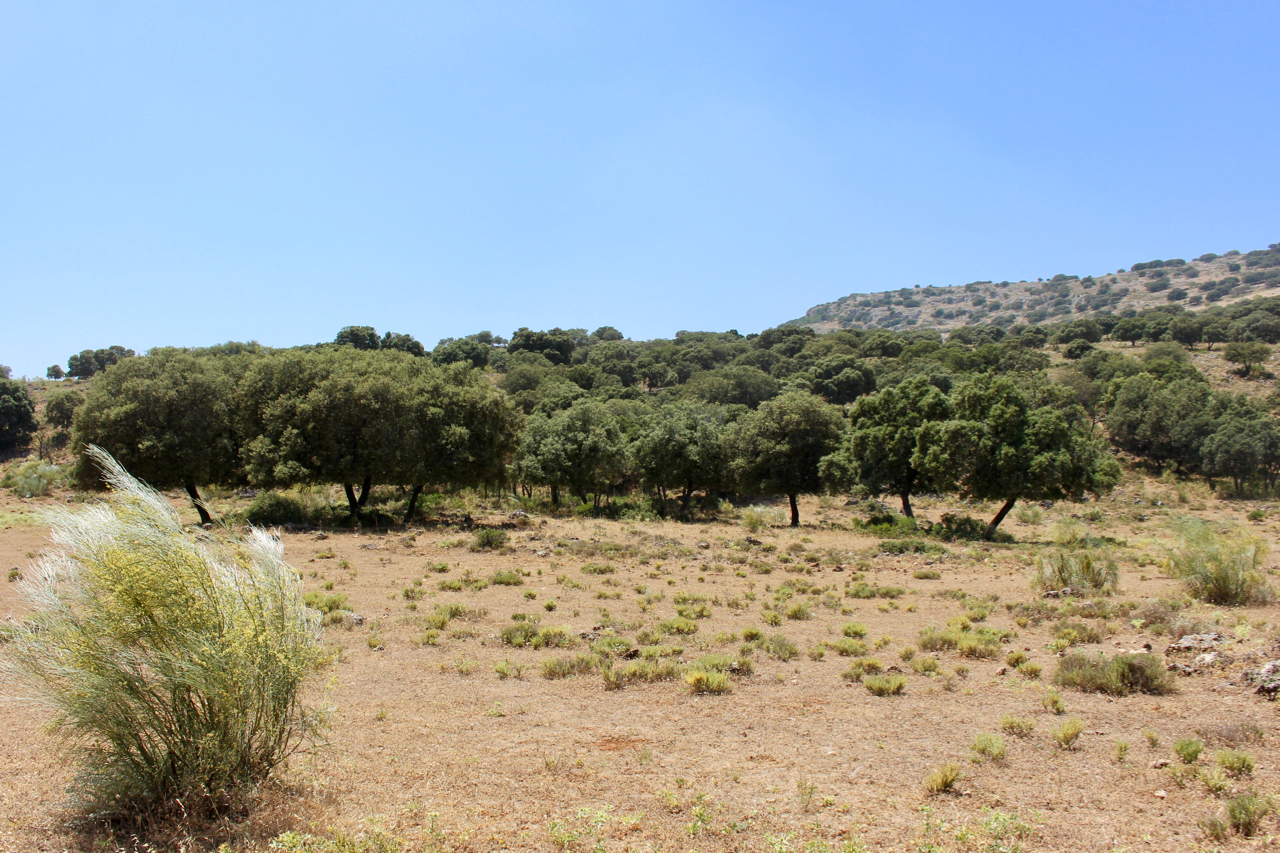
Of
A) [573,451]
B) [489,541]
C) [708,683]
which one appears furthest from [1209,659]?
[573,451]

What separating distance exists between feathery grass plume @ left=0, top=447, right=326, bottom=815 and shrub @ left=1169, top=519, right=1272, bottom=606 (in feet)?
57.2

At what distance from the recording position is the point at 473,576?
20.7 meters

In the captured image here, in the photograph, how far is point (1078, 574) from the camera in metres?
17.1

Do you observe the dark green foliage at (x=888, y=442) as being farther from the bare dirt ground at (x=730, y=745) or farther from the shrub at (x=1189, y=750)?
the shrub at (x=1189, y=750)

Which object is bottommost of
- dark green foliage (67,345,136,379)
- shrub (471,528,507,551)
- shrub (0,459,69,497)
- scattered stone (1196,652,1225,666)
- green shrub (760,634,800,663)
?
green shrub (760,634,800,663)

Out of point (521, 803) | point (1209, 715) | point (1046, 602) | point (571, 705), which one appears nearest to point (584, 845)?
point (521, 803)

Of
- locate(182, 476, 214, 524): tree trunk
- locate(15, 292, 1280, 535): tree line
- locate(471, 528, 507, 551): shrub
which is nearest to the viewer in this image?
locate(471, 528, 507, 551): shrub

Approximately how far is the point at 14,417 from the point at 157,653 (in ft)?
264

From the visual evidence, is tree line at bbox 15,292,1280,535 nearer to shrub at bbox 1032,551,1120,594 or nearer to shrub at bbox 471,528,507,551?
shrub at bbox 471,528,507,551

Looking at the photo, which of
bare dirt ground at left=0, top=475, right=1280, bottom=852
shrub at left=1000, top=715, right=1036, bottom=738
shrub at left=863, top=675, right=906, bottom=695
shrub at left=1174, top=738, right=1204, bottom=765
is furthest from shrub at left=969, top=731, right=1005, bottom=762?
shrub at left=863, top=675, right=906, bottom=695

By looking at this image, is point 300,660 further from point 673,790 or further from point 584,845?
point 673,790

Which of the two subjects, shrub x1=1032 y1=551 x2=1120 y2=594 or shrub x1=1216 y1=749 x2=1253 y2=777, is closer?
shrub x1=1216 y1=749 x2=1253 y2=777

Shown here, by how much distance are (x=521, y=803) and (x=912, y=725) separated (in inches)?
206

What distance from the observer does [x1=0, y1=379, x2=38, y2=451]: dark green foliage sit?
207ft
